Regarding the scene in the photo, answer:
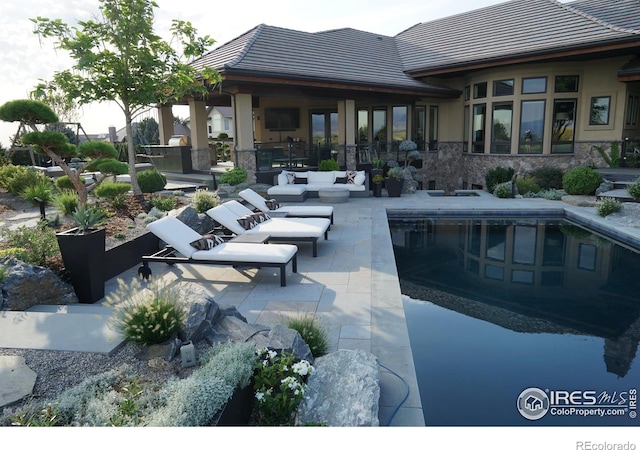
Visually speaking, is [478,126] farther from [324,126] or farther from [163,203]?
[163,203]

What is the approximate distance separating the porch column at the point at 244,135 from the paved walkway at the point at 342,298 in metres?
5.26

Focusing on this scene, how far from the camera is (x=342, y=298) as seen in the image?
586cm

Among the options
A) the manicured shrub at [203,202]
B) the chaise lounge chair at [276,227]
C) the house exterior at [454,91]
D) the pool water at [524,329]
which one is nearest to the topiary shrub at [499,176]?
the house exterior at [454,91]

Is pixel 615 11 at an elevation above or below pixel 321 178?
above

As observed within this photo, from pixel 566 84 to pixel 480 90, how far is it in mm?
3361

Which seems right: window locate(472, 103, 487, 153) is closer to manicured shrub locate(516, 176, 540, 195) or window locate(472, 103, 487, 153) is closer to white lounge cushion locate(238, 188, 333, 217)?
manicured shrub locate(516, 176, 540, 195)

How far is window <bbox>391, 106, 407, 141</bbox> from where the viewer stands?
20.5 m

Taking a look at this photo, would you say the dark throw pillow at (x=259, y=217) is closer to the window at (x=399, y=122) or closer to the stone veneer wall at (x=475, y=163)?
the stone veneer wall at (x=475, y=163)

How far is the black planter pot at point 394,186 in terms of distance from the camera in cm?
1508

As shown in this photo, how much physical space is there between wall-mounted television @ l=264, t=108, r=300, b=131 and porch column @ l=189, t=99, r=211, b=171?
365cm

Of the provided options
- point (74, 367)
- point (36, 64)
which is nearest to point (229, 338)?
point (74, 367)

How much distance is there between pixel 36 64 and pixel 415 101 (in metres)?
14.9

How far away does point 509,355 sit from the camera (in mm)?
4949

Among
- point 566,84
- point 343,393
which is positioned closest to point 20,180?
point 343,393
